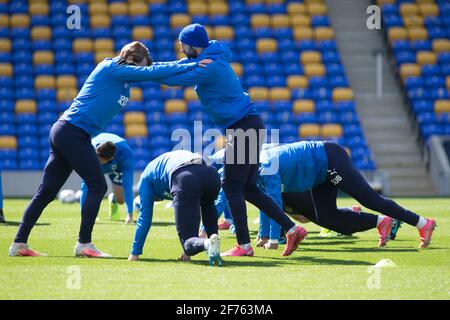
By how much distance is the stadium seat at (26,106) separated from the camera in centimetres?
2397

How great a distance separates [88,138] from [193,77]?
1205 mm

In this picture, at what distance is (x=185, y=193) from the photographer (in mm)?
7996

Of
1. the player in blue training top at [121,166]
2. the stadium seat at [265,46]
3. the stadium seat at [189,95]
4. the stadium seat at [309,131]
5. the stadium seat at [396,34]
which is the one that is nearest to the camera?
the player in blue training top at [121,166]

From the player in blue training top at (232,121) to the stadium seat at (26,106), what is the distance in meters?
15.9

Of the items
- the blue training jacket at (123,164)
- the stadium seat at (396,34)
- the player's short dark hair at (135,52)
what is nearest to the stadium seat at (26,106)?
the stadium seat at (396,34)

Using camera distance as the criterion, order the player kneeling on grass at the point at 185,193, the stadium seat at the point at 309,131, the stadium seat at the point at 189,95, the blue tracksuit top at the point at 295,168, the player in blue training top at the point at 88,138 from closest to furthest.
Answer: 1. the player kneeling on grass at the point at 185,193
2. the player in blue training top at the point at 88,138
3. the blue tracksuit top at the point at 295,168
4. the stadium seat at the point at 309,131
5. the stadium seat at the point at 189,95

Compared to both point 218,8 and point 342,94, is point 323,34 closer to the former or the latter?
point 342,94

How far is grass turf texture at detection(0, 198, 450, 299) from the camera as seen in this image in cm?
635

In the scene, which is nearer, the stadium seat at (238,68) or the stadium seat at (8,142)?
the stadium seat at (8,142)

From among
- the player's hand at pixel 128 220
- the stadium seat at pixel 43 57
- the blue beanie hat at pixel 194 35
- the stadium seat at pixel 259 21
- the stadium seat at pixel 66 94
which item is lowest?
the player's hand at pixel 128 220

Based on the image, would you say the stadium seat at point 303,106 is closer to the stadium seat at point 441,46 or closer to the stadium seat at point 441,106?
the stadium seat at point 441,106

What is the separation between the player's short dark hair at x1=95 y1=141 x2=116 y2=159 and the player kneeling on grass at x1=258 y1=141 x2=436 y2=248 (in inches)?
137

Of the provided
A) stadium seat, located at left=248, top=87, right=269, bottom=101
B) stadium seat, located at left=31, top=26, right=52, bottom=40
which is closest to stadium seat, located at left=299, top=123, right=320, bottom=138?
stadium seat, located at left=248, top=87, right=269, bottom=101

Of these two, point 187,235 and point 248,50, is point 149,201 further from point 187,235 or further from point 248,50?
point 248,50
